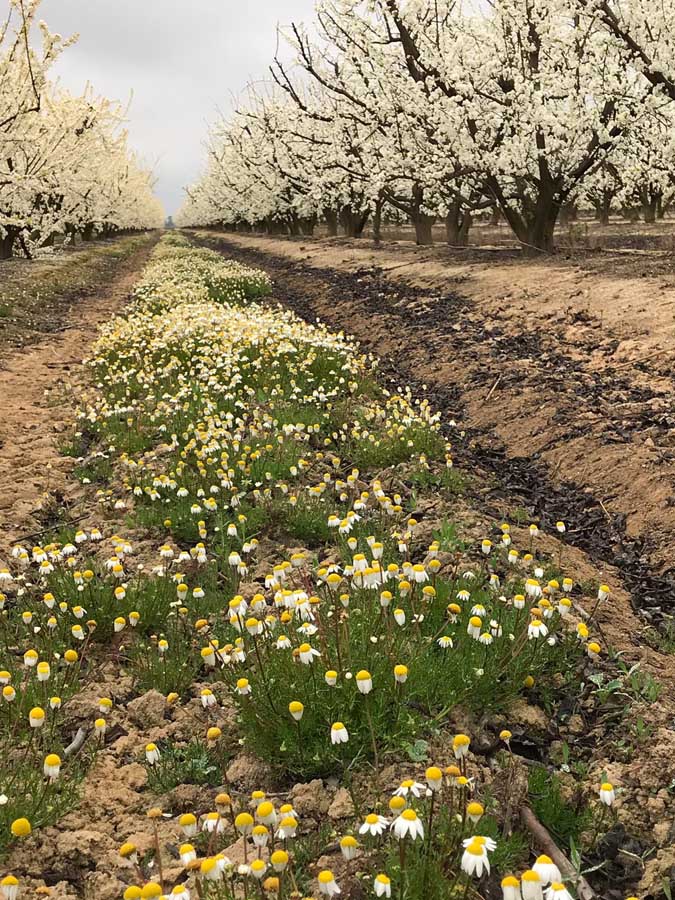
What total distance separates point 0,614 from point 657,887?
143 inches

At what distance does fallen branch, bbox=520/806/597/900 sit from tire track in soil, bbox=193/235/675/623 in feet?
7.49

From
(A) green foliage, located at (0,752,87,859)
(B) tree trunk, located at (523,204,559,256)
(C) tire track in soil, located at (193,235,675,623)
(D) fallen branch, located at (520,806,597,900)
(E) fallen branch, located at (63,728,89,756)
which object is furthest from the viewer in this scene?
(B) tree trunk, located at (523,204,559,256)

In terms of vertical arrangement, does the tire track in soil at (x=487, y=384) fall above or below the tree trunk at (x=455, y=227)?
below

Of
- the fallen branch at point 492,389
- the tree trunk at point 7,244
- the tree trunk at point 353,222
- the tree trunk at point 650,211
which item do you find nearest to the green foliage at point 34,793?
the fallen branch at point 492,389

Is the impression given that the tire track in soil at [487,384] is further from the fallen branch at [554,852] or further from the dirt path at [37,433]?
the dirt path at [37,433]

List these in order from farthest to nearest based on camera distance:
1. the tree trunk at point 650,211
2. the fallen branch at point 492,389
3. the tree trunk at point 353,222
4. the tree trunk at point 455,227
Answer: the tree trunk at point 650,211, the tree trunk at point 353,222, the tree trunk at point 455,227, the fallen branch at point 492,389

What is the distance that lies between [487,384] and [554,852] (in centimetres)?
705

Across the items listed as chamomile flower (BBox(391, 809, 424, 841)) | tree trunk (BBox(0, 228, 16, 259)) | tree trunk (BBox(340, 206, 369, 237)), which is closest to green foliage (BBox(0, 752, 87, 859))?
chamomile flower (BBox(391, 809, 424, 841))

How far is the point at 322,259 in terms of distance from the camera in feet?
83.8

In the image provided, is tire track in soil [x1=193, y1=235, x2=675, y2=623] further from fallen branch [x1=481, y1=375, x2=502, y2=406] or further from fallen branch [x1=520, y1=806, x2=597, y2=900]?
fallen branch [x1=520, y1=806, x2=597, y2=900]

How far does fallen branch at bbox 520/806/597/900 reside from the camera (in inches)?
91.4

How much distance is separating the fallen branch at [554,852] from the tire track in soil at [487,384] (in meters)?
2.28

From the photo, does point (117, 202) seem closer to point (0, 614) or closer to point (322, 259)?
point (322, 259)

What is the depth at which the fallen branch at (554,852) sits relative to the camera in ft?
7.62
